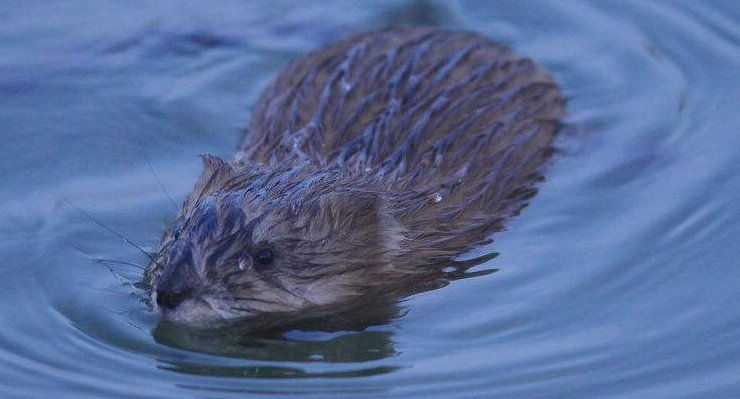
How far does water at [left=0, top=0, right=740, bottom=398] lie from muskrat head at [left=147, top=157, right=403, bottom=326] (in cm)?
19

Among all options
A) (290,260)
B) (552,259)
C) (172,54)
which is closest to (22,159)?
(172,54)

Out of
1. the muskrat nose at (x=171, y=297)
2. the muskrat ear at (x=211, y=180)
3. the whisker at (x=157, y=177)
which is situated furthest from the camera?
the whisker at (x=157, y=177)

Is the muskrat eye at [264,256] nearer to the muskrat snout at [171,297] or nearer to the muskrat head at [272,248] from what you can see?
the muskrat head at [272,248]

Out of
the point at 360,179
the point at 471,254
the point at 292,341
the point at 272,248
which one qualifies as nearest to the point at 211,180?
the point at 272,248

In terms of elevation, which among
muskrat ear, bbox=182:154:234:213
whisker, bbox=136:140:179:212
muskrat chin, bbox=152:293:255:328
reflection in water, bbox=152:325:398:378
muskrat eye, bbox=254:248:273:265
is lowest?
reflection in water, bbox=152:325:398:378

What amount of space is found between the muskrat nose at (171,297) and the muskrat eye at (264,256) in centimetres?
36

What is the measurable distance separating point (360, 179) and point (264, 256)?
786 millimetres

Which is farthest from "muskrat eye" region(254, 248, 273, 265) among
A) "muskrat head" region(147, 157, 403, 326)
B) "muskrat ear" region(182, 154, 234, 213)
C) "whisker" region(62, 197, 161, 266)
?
"whisker" region(62, 197, 161, 266)

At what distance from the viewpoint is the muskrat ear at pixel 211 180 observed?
20.6 ft

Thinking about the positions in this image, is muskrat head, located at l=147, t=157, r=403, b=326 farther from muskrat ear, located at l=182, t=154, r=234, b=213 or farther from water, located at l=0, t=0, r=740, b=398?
water, located at l=0, t=0, r=740, b=398

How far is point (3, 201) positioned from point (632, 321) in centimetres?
331

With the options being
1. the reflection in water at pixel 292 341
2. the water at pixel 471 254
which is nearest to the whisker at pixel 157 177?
the water at pixel 471 254

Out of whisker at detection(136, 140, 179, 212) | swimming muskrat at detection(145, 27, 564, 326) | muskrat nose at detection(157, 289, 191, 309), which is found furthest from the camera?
whisker at detection(136, 140, 179, 212)

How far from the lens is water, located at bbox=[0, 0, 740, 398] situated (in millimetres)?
5738
